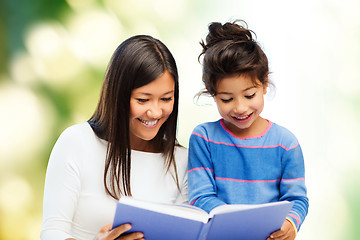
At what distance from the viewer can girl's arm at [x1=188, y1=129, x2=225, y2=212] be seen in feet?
6.30

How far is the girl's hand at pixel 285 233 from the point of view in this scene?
1.78 metres

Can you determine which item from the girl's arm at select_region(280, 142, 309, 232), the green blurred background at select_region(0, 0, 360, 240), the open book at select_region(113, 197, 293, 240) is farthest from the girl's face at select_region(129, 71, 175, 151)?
the green blurred background at select_region(0, 0, 360, 240)

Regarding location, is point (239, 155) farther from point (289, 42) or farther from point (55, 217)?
point (289, 42)

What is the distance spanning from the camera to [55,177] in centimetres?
184

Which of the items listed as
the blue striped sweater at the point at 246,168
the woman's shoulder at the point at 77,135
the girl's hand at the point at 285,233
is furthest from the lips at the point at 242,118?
the woman's shoulder at the point at 77,135

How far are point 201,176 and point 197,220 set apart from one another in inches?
17.5

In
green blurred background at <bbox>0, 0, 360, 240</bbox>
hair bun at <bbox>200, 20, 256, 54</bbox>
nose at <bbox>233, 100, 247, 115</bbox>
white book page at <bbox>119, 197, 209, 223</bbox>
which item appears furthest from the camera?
green blurred background at <bbox>0, 0, 360, 240</bbox>

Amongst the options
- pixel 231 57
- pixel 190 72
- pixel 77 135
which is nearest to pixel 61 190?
pixel 77 135

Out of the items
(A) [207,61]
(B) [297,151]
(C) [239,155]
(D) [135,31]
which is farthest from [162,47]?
(D) [135,31]

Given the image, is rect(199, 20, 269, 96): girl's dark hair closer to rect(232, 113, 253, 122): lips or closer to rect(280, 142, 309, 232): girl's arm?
rect(232, 113, 253, 122): lips

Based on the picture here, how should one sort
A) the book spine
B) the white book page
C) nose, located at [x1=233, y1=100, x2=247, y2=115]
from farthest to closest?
1. nose, located at [x1=233, y1=100, x2=247, y2=115]
2. the book spine
3. the white book page

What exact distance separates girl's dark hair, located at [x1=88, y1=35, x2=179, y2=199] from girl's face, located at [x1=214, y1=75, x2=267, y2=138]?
7.5 inches

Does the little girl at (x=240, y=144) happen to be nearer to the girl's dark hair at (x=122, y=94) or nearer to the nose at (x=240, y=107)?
the nose at (x=240, y=107)

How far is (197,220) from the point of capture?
5.04ft
